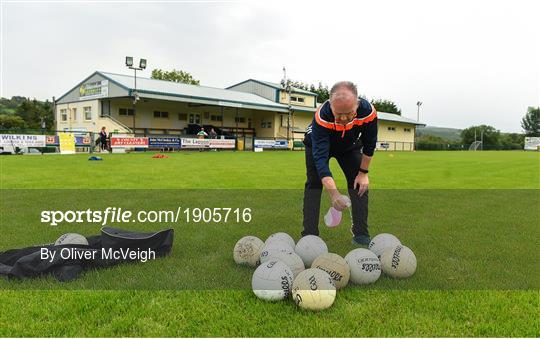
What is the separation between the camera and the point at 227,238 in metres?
5.72

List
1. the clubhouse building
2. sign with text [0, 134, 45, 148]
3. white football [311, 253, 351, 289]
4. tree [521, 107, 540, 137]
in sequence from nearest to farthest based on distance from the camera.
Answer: white football [311, 253, 351, 289] → sign with text [0, 134, 45, 148] → the clubhouse building → tree [521, 107, 540, 137]

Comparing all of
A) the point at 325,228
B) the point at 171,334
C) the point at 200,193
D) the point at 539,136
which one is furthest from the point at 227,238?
the point at 539,136

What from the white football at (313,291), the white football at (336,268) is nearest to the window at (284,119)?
the white football at (336,268)

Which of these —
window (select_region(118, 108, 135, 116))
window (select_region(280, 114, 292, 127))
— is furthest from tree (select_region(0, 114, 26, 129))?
window (select_region(280, 114, 292, 127))

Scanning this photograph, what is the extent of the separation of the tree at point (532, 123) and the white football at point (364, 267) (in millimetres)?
81263

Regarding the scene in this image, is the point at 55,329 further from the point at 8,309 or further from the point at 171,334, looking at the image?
the point at 171,334

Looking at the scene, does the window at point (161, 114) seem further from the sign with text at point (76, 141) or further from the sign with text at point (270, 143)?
the sign with text at point (76, 141)

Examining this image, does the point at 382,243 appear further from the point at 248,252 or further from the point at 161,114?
the point at 161,114

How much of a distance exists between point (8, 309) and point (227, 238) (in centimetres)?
284

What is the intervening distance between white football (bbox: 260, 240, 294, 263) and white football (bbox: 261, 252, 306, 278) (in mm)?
97

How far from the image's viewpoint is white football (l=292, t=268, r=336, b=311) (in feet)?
11.1

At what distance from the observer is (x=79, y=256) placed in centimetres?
427

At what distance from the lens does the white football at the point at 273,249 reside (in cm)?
431

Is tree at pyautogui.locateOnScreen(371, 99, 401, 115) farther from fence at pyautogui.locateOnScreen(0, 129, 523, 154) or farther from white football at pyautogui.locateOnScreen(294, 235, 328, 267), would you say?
white football at pyautogui.locateOnScreen(294, 235, 328, 267)
